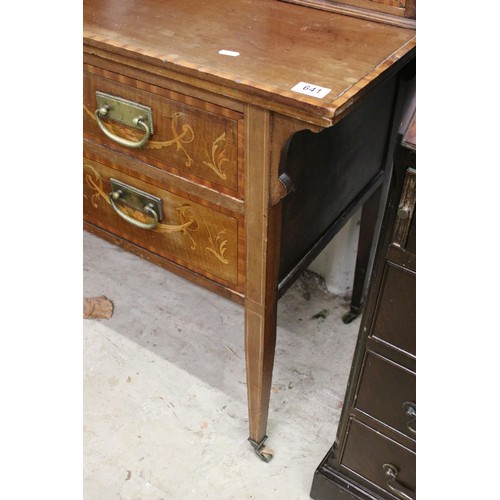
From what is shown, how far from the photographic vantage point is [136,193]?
1.09 metres

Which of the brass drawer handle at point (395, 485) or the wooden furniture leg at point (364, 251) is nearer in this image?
the brass drawer handle at point (395, 485)

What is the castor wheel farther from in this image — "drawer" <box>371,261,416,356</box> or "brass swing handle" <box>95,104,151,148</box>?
"brass swing handle" <box>95,104,151,148</box>

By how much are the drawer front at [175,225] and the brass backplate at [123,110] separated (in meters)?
0.12

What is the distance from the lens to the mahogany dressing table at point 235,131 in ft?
2.79

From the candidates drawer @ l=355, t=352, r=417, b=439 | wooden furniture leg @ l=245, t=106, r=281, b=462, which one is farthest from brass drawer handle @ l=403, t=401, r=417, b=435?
wooden furniture leg @ l=245, t=106, r=281, b=462

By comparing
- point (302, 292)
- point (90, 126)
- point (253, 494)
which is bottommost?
point (253, 494)

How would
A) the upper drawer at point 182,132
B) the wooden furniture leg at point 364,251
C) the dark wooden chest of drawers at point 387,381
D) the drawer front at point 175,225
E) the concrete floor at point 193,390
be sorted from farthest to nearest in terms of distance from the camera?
1. the wooden furniture leg at point 364,251
2. the concrete floor at point 193,390
3. the drawer front at point 175,225
4. the upper drawer at point 182,132
5. the dark wooden chest of drawers at point 387,381

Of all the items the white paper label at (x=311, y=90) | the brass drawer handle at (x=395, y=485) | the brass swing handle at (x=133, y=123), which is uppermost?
the white paper label at (x=311, y=90)

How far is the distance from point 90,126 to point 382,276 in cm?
57

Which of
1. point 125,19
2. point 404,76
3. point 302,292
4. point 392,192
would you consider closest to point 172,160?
point 125,19

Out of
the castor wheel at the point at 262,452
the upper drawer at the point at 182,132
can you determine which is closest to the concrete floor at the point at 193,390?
the castor wheel at the point at 262,452

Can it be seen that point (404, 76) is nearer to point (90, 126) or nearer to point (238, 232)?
point (238, 232)

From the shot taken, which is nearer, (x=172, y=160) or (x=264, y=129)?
(x=264, y=129)

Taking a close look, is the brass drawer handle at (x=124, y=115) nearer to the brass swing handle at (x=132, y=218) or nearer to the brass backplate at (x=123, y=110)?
the brass backplate at (x=123, y=110)
